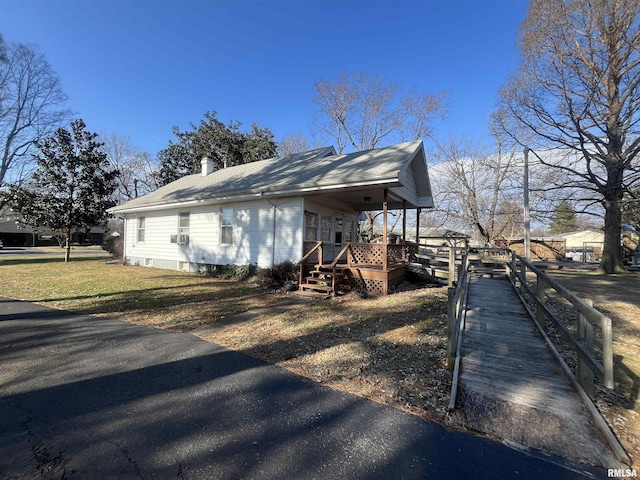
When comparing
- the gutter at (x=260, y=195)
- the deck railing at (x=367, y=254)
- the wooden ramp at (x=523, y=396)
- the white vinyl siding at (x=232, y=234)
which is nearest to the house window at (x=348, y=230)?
the white vinyl siding at (x=232, y=234)

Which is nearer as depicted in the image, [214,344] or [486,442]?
[486,442]

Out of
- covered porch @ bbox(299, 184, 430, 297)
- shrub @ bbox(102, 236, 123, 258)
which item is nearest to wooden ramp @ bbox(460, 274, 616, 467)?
covered porch @ bbox(299, 184, 430, 297)

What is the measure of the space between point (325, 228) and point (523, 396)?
9573mm

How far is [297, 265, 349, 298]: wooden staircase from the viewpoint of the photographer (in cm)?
866

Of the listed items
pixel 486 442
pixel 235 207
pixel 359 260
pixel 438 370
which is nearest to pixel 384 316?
pixel 438 370

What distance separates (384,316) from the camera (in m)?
6.31

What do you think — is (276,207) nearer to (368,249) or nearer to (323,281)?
(323,281)

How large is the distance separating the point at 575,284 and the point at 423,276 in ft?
19.9

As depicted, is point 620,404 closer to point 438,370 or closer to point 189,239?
point 438,370

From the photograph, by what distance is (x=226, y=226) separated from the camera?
40.2 feet

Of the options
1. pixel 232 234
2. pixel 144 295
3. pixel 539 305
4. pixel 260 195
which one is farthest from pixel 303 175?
pixel 539 305

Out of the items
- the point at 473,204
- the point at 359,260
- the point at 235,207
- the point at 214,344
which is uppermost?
the point at 473,204

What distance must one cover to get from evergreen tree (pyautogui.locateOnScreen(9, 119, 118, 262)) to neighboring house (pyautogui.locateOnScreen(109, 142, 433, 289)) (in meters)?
4.47

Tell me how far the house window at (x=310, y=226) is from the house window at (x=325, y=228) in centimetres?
44
